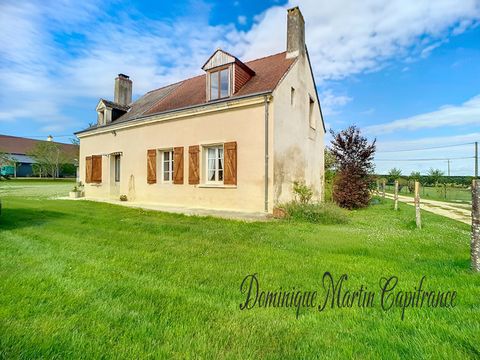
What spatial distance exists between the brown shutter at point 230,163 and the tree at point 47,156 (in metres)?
41.9

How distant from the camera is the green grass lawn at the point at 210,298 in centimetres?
182

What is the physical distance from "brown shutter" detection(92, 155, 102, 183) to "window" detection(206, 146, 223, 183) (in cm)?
790

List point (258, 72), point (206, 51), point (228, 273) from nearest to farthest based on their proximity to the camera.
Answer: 1. point (228, 273)
2. point (258, 72)
3. point (206, 51)

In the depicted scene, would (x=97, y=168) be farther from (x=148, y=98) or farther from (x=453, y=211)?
(x=453, y=211)

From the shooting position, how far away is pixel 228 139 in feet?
31.0

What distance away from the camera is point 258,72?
1108 centimetres

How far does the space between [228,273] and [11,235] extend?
4.92m

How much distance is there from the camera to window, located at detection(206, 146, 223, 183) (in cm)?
1002

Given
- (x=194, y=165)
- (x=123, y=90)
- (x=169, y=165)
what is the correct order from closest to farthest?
(x=194, y=165), (x=169, y=165), (x=123, y=90)

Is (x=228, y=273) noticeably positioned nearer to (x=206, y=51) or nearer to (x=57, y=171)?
(x=206, y=51)

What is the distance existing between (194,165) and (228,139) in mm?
1841

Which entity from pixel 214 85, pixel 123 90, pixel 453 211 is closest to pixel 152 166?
pixel 214 85

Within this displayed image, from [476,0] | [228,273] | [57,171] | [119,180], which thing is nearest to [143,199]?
[119,180]

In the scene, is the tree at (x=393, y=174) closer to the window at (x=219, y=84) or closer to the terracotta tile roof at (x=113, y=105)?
the window at (x=219, y=84)
